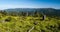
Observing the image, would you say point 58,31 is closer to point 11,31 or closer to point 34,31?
point 34,31

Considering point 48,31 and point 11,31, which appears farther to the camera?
point 48,31

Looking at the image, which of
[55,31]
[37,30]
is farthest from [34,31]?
[55,31]

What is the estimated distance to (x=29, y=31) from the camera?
32.8 meters

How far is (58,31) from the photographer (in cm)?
3744

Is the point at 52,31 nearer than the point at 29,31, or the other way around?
the point at 29,31

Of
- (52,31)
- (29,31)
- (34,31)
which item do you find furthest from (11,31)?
(52,31)

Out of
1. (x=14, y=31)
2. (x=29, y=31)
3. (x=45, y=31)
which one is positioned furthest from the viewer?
(x=45, y=31)

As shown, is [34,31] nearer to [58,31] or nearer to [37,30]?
[37,30]

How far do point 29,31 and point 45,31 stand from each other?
19.4 ft

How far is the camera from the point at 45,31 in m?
36.4

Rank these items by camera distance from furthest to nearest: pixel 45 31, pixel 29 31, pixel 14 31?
pixel 45 31, pixel 29 31, pixel 14 31

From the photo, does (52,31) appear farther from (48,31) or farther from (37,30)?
(37,30)

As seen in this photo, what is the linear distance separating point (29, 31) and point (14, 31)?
4.29 metres

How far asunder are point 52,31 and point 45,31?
90.9 inches
